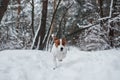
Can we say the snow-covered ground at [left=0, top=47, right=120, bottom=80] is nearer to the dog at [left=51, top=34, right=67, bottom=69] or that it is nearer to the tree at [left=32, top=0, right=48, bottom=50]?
the dog at [left=51, top=34, right=67, bottom=69]

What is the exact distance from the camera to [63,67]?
27.3 ft

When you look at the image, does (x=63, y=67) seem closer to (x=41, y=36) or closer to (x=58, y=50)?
(x=58, y=50)

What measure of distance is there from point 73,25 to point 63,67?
15095mm

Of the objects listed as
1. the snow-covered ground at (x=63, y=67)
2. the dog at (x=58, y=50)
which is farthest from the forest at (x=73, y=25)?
the dog at (x=58, y=50)

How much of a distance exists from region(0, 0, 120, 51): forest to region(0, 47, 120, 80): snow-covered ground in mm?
6451

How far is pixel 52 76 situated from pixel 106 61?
1.46m

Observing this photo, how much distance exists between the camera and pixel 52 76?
25.8 feet

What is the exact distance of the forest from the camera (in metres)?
16.6

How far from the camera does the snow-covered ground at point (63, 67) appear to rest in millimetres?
7195

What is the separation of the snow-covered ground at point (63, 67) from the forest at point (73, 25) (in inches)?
254

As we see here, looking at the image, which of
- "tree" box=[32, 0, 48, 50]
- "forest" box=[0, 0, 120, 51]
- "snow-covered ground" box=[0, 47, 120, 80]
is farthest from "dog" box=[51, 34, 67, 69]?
"tree" box=[32, 0, 48, 50]

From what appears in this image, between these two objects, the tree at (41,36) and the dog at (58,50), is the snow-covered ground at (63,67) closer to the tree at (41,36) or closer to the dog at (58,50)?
the dog at (58,50)

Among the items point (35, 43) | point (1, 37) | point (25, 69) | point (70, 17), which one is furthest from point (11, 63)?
point (70, 17)

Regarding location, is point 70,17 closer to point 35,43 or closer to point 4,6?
point 35,43
